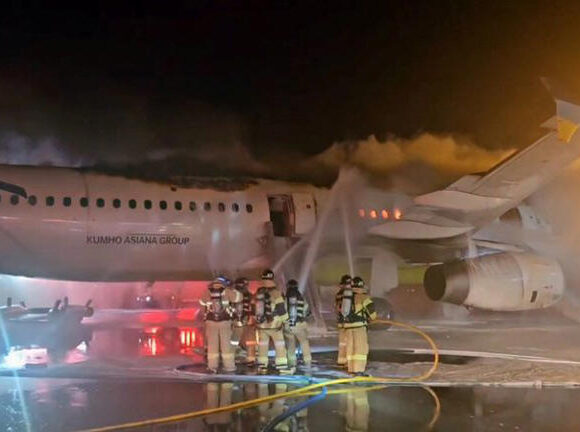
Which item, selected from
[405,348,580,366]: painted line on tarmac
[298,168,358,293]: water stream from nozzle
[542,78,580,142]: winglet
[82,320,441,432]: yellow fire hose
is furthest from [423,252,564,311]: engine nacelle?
[82,320,441,432]: yellow fire hose

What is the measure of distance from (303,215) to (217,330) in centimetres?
600

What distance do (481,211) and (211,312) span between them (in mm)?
7945

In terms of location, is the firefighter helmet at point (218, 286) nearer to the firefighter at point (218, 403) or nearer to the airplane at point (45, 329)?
the firefighter at point (218, 403)

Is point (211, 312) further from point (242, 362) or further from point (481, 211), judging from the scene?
point (481, 211)

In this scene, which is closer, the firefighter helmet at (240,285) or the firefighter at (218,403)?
the firefighter at (218,403)

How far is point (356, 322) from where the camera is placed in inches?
435

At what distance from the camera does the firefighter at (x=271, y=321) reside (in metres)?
11.3

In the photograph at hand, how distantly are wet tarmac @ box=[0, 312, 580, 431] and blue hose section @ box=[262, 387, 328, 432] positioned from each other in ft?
0.31

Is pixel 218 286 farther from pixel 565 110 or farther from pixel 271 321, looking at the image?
pixel 565 110

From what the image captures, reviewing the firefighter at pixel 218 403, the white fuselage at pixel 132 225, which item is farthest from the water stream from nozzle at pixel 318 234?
the firefighter at pixel 218 403

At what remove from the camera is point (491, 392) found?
9.93m

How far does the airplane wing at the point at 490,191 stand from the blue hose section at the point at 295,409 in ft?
22.7

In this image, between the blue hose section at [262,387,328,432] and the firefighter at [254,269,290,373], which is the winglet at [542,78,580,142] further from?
the blue hose section at [262,387,328,432]

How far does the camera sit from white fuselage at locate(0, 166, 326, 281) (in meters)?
14.8
